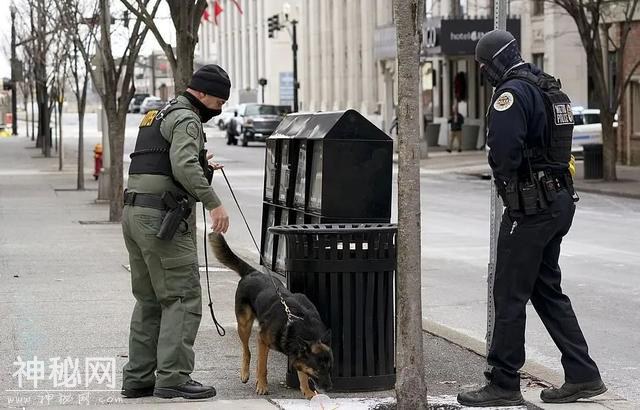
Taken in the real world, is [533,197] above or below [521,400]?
above

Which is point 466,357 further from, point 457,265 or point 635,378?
point 457,265

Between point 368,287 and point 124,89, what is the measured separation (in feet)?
47.7

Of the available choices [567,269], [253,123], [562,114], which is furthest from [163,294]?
[253,123]

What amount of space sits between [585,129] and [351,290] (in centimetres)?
3164

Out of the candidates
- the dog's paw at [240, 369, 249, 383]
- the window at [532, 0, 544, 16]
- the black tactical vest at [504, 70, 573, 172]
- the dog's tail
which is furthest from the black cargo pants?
the window at [532, 0, 544, 16]

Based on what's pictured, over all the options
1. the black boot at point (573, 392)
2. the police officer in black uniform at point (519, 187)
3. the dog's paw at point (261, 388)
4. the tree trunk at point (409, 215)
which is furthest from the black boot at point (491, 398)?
the dog's paw at point (261, 388)

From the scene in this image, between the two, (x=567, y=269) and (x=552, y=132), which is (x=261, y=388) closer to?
(x=552, y=132)

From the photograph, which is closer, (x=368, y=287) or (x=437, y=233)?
(x=368, y=287)

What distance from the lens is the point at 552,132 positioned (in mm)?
7020

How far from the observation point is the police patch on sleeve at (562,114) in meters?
7.00

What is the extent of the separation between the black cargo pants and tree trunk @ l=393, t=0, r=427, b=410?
0.57 metres

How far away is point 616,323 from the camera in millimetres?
10859

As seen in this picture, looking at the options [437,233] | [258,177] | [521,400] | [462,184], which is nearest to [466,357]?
[521,400]

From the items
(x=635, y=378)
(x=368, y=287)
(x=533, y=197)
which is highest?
(x=533, y=197)
